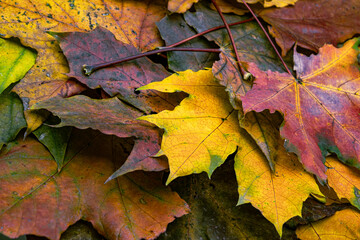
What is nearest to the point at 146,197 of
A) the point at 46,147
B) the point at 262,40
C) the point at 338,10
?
the point at 46,147

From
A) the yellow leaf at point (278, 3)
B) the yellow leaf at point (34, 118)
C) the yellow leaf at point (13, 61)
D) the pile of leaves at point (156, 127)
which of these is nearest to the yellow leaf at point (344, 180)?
the pile of leaves at point (156, 127)

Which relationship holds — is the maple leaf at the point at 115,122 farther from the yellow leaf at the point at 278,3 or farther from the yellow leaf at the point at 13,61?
the yellow leaf at the point at 278,3

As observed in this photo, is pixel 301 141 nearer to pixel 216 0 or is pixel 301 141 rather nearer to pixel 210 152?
pixel 210 152

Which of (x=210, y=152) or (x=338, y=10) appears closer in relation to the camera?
(x=210, y=152)

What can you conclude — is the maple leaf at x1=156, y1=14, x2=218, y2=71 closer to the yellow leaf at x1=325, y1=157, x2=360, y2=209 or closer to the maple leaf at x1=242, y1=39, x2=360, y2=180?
the maple leaf at x1=242, y1=39, x2=360, y2=180

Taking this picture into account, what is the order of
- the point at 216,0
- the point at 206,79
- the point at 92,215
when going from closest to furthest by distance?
the point at 92,215
the point at 206,79
the point at 216,0
